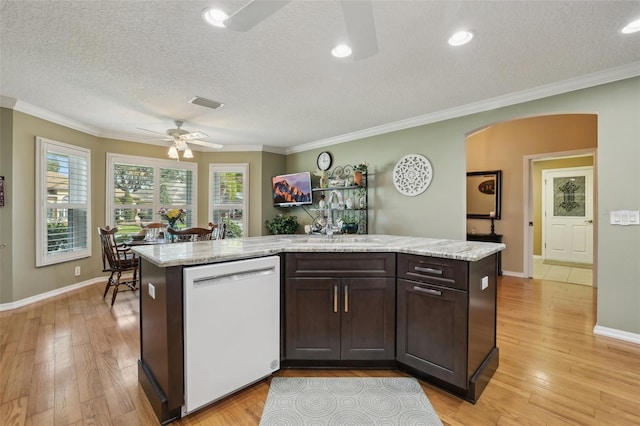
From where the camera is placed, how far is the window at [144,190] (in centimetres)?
480

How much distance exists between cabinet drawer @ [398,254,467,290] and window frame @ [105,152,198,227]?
4837 mm

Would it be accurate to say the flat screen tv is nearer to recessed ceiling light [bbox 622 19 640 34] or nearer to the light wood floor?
the light wood floor

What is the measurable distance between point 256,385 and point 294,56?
101 inches

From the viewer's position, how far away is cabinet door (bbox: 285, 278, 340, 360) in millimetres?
2092

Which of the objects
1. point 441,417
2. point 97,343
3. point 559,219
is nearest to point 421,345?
point 441,417

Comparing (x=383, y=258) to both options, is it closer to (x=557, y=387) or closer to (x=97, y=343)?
(x=557, y=387)

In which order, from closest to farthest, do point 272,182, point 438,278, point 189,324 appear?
point 189,324 < point 438,278 < point 272,182

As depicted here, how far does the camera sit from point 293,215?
5973mm

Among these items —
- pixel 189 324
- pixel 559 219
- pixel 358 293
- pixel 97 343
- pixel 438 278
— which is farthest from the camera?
pixel 559 219

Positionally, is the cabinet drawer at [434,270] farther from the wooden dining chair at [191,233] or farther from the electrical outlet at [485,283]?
the wooden dining chair at [191,233]

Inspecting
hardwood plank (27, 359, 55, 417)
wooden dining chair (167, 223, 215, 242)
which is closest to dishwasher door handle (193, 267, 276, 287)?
hardwood plank (27, 359, 55, 417)

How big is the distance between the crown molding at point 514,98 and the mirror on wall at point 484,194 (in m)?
2.35

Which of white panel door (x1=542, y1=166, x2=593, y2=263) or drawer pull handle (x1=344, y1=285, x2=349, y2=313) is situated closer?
drawer pull handle (x1=344, y1=285, x2=349, y2=313)

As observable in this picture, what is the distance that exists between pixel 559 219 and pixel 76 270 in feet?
31.8
